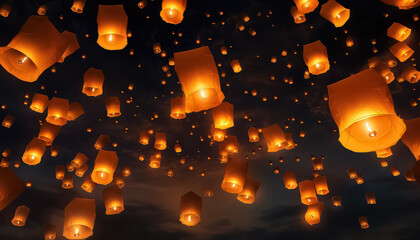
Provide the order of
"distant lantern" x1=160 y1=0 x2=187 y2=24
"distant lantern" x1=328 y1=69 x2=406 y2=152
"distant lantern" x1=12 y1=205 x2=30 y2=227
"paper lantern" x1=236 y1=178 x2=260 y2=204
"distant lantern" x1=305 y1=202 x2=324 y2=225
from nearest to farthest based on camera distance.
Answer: "distant lantern" x1=328 y1=69 x2=406 y2=152 < "distant lantern" x1=160 y1=0 x2=187 y2=24 < "paper lantern" x1=236 y1=178 x2=260 y2=204 < "distant lantern" x1=305 y1=202 x2=324 y2=225 < "distant lantern" x1=12 y1=205 x2=30 y2=227

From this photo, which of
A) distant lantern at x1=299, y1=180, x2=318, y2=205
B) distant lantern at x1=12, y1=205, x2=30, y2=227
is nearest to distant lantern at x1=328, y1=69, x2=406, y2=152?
distant lantern at x1=299, y1=180, x2=318, y2=205

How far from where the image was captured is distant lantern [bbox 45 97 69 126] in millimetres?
4672

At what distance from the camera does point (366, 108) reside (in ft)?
7.47

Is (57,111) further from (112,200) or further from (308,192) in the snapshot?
(308,192)

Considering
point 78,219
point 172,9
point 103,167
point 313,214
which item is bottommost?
point 78,219

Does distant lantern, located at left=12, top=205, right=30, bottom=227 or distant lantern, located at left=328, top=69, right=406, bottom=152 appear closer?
distant lantern, located at left=328, top=69, right=406, bottom=152

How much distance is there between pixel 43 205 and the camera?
11.1m

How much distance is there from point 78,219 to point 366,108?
3.29 meters

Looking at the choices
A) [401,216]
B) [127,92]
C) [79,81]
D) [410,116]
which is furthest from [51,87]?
[401,216]

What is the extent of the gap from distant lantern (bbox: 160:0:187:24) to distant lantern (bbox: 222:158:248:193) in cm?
189

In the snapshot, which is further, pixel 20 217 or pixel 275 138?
pixel 20 217

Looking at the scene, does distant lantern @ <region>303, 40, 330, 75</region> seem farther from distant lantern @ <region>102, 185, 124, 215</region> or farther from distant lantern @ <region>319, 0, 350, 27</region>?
distant lantern @ <region>102, 185, 124, 215</region>

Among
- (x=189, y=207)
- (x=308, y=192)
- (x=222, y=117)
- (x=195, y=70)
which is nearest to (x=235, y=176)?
(x=189, y=207)

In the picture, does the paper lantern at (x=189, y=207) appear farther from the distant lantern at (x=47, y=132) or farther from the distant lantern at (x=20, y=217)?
the distant lantern at (x=20, y=217)
